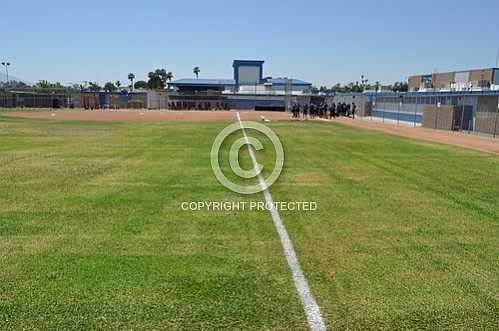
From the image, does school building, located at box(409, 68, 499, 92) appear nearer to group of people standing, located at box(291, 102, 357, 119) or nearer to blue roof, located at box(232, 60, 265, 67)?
group of people standing, located at box(291, 102, 357, 119)

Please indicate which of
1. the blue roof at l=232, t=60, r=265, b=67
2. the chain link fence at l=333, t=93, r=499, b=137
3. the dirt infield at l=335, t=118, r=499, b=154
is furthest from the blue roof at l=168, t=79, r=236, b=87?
the dirt infield at l=335, t=118, r=499, b=154

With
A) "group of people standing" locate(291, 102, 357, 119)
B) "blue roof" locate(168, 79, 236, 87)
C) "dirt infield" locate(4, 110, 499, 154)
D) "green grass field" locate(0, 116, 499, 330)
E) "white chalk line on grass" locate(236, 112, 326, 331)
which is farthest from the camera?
"blue roof" locate(168, 79, 236, 87)

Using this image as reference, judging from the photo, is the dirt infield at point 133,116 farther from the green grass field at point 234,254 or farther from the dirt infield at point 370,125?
the green grass field at point 234,254

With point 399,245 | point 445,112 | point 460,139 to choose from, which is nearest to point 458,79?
point 445,112

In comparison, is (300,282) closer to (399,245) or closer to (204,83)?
(399,245)

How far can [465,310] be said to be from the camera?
4023 mm

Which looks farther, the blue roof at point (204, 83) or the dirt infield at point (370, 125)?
the blue roof at point (204, 83)

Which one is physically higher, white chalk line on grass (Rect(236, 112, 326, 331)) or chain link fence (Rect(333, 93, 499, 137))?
chain link fence (Rect(333, 93, 499, 137))

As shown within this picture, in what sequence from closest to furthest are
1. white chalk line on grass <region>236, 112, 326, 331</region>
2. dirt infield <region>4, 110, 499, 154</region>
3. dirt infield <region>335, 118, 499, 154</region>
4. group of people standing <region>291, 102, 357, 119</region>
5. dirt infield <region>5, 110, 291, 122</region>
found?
1. white chalk line on grass <region>236, 112, 326, 331</region>
2. dirt infield <region>335, 118, 499, 154</region>
3. dirt infield <region>4, 110, 499, 154</region>
4. dirt infield <region>5, 110, 291, 122</region>
5. group of people standing <region>291, 102, 357, 119</region>

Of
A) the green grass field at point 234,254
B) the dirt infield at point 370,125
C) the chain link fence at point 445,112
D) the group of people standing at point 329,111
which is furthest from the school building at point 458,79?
the green grass field at point 234,254

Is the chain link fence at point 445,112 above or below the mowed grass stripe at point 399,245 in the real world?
above

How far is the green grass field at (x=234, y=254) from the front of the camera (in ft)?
12.7

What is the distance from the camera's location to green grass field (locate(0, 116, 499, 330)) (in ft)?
12.7

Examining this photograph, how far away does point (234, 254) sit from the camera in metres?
5.34
